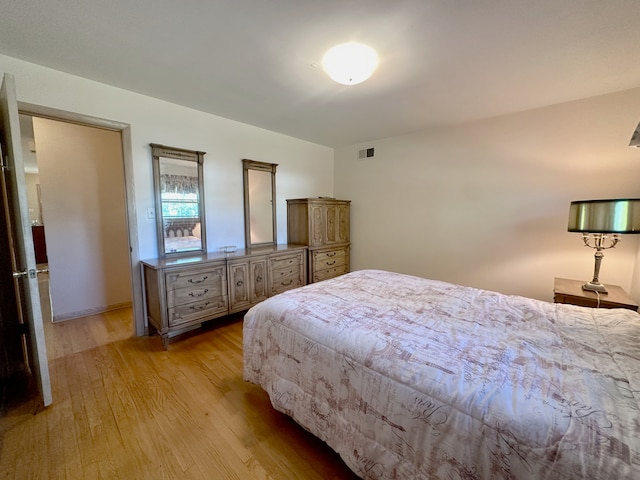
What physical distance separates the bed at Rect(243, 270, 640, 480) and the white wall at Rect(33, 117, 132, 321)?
287 centimetres

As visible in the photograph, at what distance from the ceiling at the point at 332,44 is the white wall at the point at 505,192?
31cm

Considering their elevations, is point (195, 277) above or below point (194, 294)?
above

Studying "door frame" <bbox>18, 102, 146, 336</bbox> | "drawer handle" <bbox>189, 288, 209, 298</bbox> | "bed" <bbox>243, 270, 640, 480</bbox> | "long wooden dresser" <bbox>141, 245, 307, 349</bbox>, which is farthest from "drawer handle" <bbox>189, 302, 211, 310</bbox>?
"bed" <bbox>243, 270, 640, 480</bbox>

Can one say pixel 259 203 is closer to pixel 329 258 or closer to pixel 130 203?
pixel 329 258

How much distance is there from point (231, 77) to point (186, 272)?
1838 mm

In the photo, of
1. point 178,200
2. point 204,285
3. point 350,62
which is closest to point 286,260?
point 204,285

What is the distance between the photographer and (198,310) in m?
2.64

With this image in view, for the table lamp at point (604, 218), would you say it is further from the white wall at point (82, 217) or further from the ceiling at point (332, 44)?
the white wall at point (82, 217)

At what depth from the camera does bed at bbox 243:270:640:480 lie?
766mm

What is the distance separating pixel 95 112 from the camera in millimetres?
2348

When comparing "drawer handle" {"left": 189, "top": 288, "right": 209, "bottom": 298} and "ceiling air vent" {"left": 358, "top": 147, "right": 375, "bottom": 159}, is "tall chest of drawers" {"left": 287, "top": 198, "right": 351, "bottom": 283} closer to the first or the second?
"ceiling air vent" {"left": 358, "top": 147, "right": 375, "bottom": 159}

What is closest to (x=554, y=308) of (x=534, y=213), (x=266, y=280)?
(x=534, y=213)

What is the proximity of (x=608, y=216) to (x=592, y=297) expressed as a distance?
641 millimetres

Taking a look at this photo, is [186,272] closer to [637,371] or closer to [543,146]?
[637,371]
